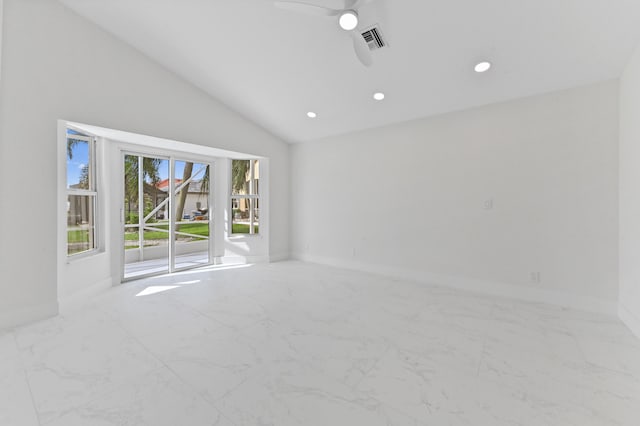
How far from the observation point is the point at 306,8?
82.4 inches

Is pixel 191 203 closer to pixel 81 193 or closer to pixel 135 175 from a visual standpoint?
pixel 135 175

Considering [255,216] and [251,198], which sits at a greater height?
[251,198]

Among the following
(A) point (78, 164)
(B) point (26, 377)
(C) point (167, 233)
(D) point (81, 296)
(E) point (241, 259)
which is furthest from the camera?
(E) point (241, 259)

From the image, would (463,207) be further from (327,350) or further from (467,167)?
(327,350)

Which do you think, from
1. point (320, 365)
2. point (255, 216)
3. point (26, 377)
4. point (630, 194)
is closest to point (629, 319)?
point (630, 194)

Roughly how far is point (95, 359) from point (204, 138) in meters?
3.22

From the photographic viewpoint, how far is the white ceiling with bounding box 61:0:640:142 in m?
2.30

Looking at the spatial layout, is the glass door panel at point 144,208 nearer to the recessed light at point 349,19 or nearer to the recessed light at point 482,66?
the recessed light at point 349,19

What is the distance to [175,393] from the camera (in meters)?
1.62

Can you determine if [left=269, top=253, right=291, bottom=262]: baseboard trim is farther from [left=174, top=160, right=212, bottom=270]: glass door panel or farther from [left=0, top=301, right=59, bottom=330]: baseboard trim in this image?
[left=0, top=301, right=59, bottom=330]: baseboard trim

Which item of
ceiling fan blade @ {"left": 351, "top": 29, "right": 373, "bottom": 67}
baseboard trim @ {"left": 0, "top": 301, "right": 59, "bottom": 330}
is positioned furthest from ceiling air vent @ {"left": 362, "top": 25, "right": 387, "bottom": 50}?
baseboard trim @ {"left": 0, "top": 301, "right": 59, "bottom": 330}

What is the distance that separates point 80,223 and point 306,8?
12.5ft

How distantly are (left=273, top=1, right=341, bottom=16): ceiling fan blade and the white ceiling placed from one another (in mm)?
414

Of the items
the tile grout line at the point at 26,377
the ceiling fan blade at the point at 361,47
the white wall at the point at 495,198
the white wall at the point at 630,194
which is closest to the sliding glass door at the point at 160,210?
the tile grout line at the point at 26,377
